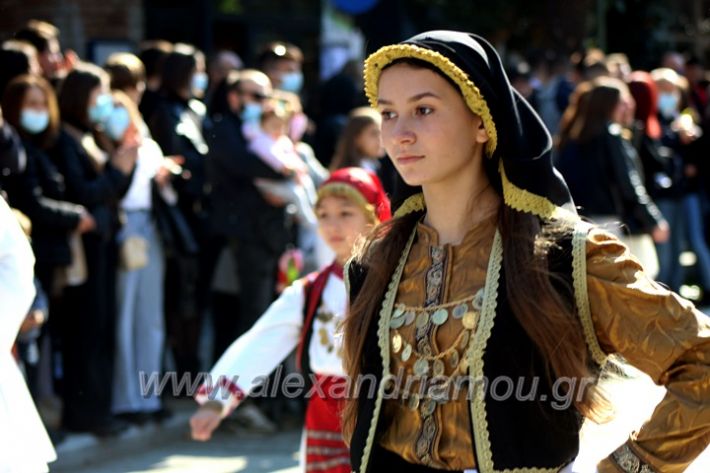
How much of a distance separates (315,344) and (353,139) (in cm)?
369

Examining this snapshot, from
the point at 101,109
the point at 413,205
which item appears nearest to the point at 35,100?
the point at 101,109

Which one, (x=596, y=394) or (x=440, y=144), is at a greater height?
(x=440, y=144)

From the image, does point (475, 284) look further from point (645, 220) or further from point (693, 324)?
point (645, 220)

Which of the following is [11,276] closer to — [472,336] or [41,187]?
[472,336]

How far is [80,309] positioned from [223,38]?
23.9 ft

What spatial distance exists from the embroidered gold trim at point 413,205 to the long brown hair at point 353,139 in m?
5.05

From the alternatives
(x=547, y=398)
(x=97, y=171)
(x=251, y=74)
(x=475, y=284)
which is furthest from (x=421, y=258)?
(x=251, y=74)

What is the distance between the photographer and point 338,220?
5688 mm

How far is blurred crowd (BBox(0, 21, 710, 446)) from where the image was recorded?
7.58m

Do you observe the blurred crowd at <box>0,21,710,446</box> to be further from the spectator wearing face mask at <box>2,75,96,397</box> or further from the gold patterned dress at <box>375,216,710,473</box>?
the gold patterned dress at <box>375,216,710,473</box>

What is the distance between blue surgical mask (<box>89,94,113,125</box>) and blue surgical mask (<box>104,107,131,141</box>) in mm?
42

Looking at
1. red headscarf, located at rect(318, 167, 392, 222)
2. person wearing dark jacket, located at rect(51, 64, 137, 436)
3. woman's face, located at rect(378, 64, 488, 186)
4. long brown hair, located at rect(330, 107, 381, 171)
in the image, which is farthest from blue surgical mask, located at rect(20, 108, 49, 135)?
woman's face, located at rect(378, 64, 488, 186)

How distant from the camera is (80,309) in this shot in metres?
7.99

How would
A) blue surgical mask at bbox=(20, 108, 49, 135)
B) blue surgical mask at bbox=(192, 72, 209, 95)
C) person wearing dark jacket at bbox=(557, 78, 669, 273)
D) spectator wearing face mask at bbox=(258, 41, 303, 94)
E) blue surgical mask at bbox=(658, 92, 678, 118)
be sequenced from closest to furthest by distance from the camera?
blue surgical mask at bbox=(20, 108, 49, 135) → blue surgical mask at bbox=(192, 72, 209, 95) → person wearing dark jacket at bbox=(557, 78, 669, 273) → spectator wearing face mask at bbox=(258, 41, 303, 94) → blue surgical mask at bbox=(658, 92, 678, 118)
